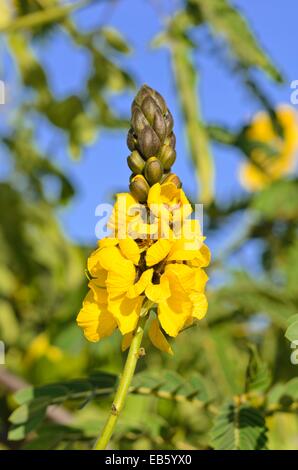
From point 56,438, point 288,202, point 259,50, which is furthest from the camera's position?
point 288,202

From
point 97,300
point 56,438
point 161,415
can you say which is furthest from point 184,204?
point 161,415

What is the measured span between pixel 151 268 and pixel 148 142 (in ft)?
0.51

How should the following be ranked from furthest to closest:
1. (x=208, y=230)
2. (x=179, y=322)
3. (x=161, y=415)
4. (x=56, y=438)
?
(x=208, y=230) → (x=161, y=415) → (x=56, y=438) → (x=179, y=322)

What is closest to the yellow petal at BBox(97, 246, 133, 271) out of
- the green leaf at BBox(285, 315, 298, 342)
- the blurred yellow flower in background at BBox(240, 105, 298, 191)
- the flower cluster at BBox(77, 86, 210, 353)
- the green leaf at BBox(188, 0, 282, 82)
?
the flower cluster at BBox(77, 86, 210, 353)

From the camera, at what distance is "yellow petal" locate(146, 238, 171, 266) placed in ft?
2.81

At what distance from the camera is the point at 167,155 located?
902 millimetres

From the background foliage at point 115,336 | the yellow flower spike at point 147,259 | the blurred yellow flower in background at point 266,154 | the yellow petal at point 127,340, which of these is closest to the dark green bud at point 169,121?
the yellow flower spike at point 147,259

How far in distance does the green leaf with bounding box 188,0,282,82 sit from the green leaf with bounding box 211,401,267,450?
3.16 ft

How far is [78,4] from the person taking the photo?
2195mm

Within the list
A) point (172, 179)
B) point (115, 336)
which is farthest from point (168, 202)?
point (115, 336)

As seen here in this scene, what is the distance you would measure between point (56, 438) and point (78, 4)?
1382 millimetres

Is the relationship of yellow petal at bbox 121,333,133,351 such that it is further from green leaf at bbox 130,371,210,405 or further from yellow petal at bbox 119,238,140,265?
green leaf at bbox 130,371,210,405

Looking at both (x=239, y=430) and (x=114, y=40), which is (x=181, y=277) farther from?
(x=114, y=40)

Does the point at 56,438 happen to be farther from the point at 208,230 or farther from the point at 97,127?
the point at 97,127
